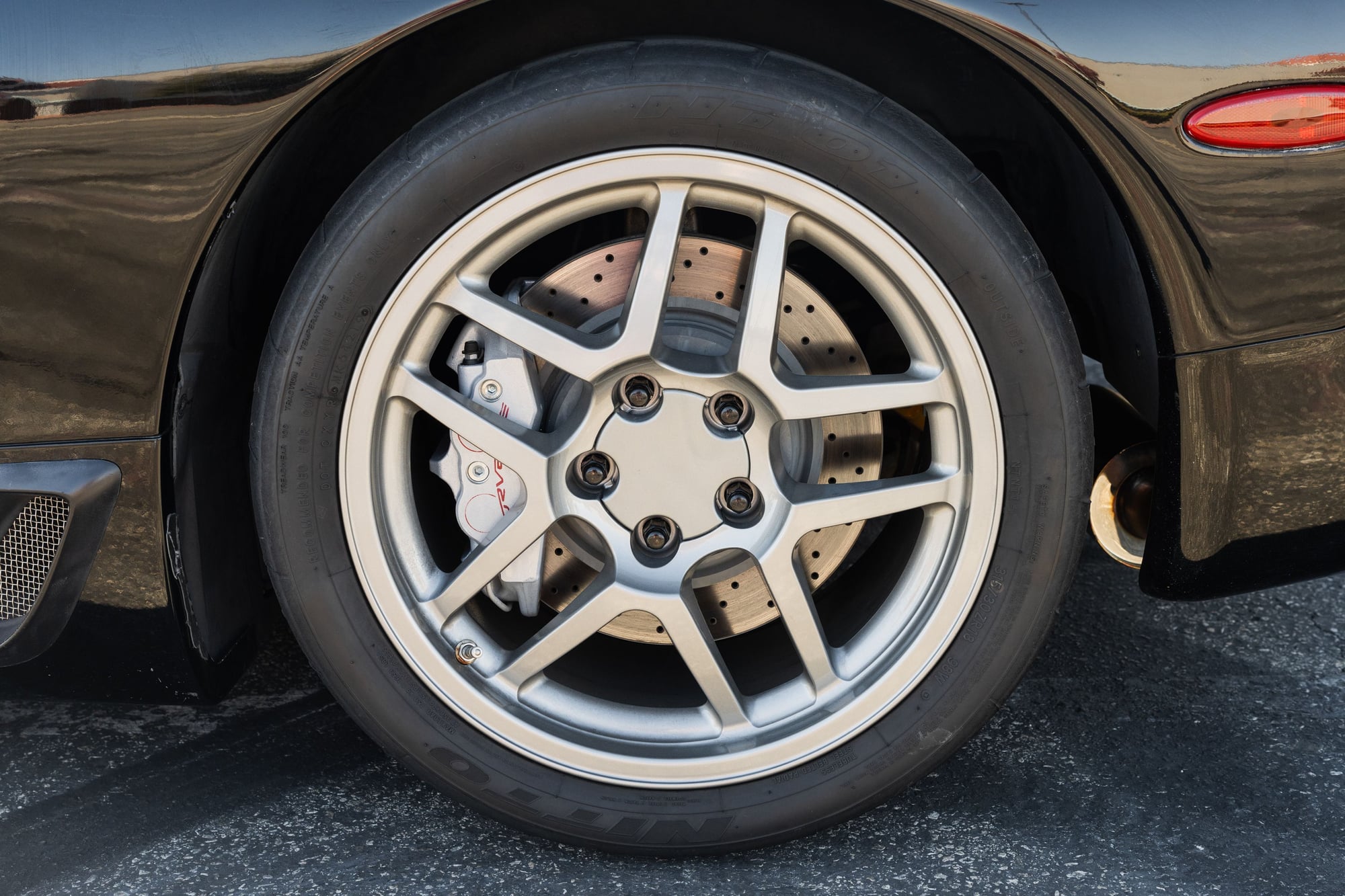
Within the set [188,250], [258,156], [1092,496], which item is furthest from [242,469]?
[1092,496]

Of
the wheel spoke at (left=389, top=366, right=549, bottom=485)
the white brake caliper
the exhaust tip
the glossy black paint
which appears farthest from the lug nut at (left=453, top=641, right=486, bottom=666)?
the exhaust tip

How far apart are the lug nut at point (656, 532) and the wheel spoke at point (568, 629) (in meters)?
0.07

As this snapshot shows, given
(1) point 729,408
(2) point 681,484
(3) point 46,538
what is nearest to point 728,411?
(1) point 729,408

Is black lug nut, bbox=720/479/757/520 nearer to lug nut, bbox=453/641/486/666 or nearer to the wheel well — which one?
lug nut, bbox=453/641/486/666

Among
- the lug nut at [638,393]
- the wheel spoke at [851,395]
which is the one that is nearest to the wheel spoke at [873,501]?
the wheel spoke at [851,395]

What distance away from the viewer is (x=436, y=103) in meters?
1.41

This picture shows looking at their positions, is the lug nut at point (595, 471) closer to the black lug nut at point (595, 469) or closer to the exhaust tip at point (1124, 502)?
the black lug nut at point (595, 469)

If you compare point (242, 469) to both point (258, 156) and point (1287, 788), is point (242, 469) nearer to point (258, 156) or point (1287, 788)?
point (258, 156)

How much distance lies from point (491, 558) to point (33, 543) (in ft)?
1.84

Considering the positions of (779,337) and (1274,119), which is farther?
(779,337)

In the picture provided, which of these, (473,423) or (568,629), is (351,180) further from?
(568,629)

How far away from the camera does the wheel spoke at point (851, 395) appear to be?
1.37 meters

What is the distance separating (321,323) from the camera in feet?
4.38

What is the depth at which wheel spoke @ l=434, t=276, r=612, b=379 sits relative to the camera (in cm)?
135
